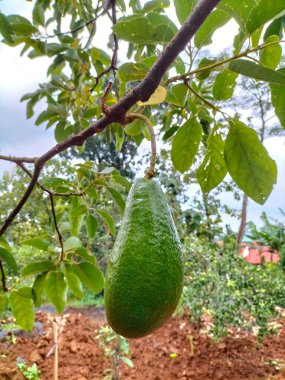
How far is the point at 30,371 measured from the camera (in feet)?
8.34

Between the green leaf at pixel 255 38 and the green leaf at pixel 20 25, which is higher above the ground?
the green leaf at pixel 20 25

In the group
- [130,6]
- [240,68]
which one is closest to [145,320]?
[240,68]

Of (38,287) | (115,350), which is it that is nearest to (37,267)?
(38,287)

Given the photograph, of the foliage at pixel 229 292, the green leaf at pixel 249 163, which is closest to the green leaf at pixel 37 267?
the green leaf at pixel 249 163

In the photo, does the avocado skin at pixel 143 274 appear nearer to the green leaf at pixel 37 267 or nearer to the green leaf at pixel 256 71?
the green leaf at pixel 256 71

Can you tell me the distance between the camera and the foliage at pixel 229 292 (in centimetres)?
249

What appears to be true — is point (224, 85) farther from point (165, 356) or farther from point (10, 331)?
point (10, 331)

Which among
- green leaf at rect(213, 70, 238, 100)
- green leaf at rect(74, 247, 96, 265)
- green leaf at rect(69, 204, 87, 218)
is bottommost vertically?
green leaf at rect(74, 247, 96, 265)

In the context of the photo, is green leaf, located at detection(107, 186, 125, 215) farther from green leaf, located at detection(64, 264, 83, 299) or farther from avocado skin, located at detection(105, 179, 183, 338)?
avocado skin, located at detection(105, 179, 183, 338)

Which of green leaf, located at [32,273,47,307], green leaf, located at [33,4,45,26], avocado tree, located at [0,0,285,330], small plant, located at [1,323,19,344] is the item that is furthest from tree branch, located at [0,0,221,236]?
small plant, located at [1,323,19,344]

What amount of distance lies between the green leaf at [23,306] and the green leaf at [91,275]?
152 mm

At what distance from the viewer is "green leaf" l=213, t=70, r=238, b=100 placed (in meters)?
0.58

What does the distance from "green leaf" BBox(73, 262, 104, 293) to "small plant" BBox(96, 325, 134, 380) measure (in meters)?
1.68

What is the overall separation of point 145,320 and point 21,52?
126cm
